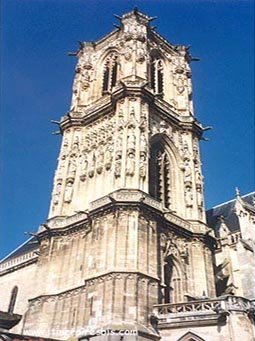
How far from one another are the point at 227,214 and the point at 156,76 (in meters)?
10.3

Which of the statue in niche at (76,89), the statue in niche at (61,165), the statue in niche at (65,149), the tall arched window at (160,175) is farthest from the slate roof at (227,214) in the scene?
the statue in niche at (76,89)

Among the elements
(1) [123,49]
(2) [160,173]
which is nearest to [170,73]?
(1) [123,49]

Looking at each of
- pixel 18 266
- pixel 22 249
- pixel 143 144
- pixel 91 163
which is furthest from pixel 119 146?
pixel 22 249

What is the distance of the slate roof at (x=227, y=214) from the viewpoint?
25.2 meters

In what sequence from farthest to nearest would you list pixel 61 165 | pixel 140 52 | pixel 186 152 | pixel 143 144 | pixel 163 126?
1. pixel 140 52
2. pixel 186 152
3. pixel 163 126
4. pixel 61 165
5. pixel 143 144

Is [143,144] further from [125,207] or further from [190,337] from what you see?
[190,337]

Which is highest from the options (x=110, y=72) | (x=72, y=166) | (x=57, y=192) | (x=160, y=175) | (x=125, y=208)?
(x=110, y=72)

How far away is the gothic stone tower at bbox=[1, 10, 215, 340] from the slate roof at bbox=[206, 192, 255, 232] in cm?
347

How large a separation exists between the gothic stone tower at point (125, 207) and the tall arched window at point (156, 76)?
0.32ft

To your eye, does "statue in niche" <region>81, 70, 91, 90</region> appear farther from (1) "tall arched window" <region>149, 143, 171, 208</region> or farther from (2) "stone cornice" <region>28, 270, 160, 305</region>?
(2) "stone cornice" <region>28, 270, 160, 305</region>

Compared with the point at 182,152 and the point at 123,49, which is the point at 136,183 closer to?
the point at 182,152

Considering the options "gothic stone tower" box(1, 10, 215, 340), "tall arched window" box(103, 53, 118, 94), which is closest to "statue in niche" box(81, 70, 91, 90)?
"gothic stone tower" box(1, 10, 215, 340)

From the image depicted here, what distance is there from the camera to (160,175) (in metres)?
22.8

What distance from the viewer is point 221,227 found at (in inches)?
952
